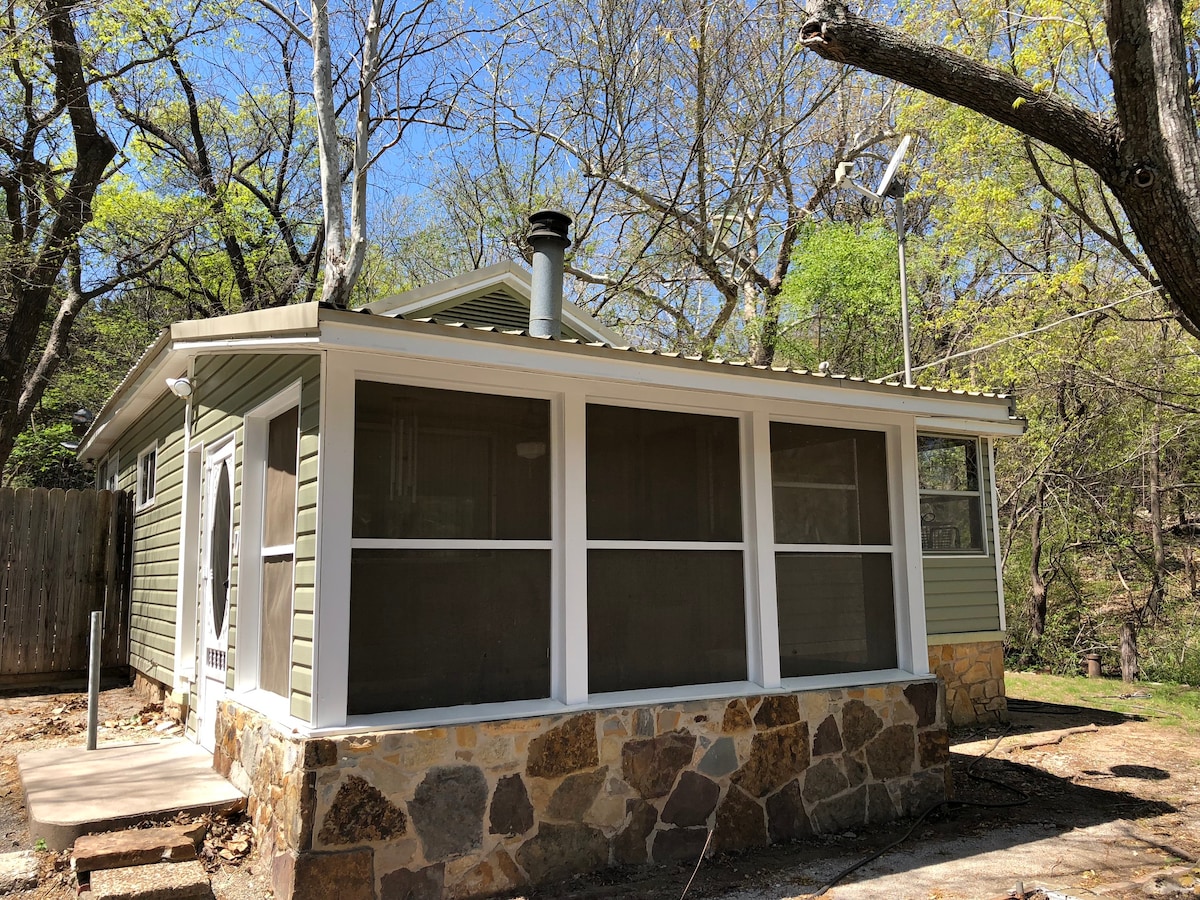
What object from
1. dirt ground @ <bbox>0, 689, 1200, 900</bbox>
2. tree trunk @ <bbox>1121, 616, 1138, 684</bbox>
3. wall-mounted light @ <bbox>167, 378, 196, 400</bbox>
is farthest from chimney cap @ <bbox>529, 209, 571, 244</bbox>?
tree trunk @ <bbox>1121, 616, 1138, 684</bbox>

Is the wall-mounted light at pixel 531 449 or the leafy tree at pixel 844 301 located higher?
the leafy tree at pixel 844 301

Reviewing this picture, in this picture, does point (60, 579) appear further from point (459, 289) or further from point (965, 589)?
point (965, 589)

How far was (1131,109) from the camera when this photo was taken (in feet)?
12.6

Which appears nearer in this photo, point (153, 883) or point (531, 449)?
point (153, 883)

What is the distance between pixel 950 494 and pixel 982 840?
4229mm

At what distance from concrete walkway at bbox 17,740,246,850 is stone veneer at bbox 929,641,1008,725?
6390 millimetres

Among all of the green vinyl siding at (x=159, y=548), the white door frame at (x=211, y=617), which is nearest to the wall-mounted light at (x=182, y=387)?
the white door frame at (x=211, y=617)

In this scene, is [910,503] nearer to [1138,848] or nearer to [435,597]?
[1138,848]

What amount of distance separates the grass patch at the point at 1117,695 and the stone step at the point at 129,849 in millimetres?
8311

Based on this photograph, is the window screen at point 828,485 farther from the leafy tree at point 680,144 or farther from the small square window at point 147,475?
the leafy tree at point 680,144

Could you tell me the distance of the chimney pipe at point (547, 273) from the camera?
19.0ft

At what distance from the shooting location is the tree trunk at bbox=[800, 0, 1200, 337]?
3.79 metres

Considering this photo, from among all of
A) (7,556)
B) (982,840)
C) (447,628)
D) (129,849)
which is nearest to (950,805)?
(982,840)

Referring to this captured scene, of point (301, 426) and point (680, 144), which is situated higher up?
point (680, 144)
